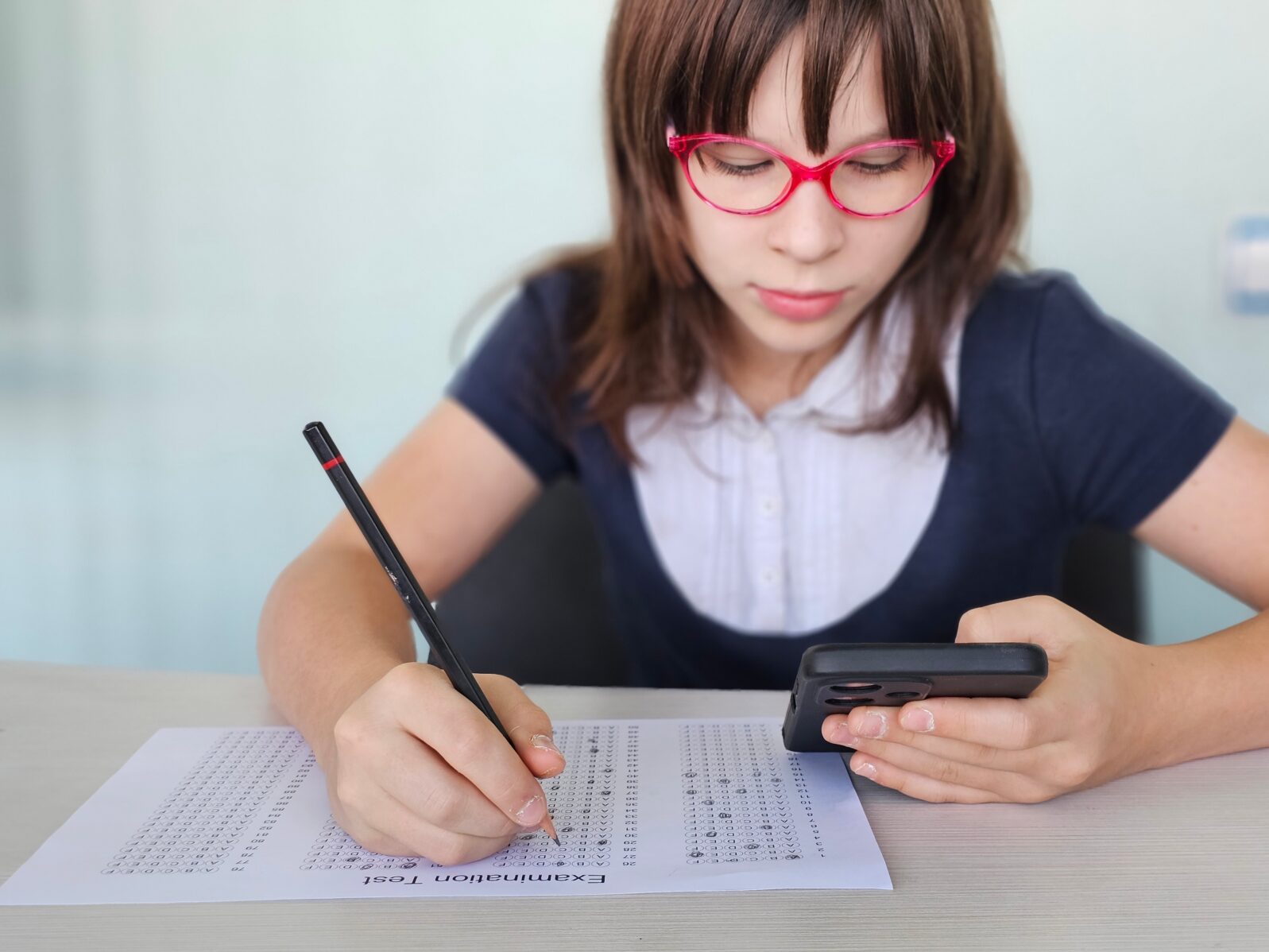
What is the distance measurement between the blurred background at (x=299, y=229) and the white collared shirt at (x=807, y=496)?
0.89 metres

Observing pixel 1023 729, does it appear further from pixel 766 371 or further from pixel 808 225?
pixel 766 371

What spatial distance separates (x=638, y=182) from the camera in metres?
1.11

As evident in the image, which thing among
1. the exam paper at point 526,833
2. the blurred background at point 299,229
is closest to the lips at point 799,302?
the exam paper at point 526,833

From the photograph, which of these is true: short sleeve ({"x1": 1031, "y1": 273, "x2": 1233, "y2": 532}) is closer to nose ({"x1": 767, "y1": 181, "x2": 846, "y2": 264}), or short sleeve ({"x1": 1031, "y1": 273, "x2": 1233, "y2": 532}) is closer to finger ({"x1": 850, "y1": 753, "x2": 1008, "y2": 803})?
nose ({"x1": 767, "y1": 181, "x2": 846, "y2": 264})

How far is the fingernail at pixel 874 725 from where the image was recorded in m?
0.70

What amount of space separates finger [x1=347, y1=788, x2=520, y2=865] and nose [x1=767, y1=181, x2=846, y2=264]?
53 centimetres

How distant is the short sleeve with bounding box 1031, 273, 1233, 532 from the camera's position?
3.59 feet

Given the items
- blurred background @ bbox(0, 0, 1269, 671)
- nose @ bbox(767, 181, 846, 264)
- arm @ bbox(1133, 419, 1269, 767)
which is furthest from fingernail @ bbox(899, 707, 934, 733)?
blurred background @ bbox(0, 0, 1269, 671)

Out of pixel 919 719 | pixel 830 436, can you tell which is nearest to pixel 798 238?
pixel 830 436

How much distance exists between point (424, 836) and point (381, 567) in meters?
0.31

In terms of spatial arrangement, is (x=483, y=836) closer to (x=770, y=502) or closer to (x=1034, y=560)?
(x=770, y=502)

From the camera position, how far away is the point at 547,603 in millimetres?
1397

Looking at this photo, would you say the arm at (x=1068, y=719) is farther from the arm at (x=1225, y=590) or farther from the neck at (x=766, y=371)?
the neck at (x=766, y=371)

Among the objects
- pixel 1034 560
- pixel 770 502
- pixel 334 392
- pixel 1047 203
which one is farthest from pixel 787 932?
pixel 334 392
